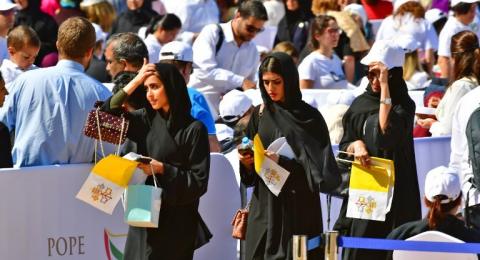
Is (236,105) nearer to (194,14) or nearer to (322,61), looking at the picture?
(322,61)

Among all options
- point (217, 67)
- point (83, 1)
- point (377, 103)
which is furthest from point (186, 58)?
point (83, 1)

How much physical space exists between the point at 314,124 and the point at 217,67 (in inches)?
249

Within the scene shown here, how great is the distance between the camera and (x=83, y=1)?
1953 centimetres

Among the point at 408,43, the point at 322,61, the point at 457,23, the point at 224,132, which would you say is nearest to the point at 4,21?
the point at 224,132

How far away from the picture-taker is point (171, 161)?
9461 mm

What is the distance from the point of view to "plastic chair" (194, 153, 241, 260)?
38.7ft

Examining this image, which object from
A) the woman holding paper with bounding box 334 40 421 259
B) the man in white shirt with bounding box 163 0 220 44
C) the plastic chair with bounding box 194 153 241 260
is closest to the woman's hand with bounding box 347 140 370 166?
the woman holding paper with bounding box 334 40 421 259

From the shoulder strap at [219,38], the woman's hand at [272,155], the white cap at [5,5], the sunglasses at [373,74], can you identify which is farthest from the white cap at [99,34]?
the woman's hand at [272,155]

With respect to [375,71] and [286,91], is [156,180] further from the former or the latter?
[375,71]

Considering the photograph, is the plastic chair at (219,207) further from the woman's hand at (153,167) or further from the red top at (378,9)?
the red top at (378,9)

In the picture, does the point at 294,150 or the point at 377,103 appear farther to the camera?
the point at 377,103

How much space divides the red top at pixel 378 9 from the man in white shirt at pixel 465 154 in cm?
963

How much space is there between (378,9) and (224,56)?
523 centimetres

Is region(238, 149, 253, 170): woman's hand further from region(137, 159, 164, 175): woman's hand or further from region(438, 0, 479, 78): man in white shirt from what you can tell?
region(438, 0, 479, 78): man in white shirt
